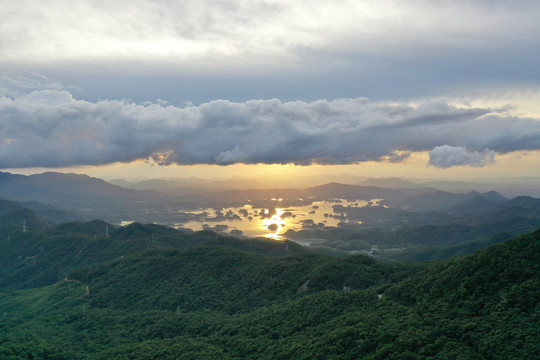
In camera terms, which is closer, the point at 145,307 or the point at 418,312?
the point at 418,312

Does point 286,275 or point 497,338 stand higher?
point 497,338

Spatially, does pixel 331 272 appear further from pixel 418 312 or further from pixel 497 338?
pixel 497 338

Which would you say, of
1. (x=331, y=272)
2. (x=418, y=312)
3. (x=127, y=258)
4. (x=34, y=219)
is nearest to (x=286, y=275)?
(x=331, y=272)

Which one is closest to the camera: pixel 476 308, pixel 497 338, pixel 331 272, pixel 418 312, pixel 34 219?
pixel 497 338

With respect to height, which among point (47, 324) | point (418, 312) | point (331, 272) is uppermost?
point (418, 312)

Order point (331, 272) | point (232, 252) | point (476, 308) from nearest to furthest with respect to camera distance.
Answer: point (476, 308) < point (331, 272) < point (232, 252)

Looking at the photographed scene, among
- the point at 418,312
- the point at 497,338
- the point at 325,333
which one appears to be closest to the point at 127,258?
the point at 325,333
